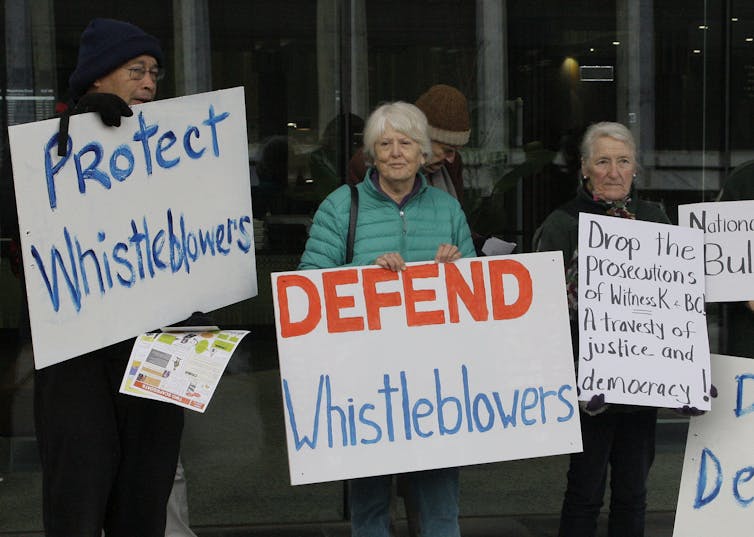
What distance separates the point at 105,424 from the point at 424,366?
3.17 ft

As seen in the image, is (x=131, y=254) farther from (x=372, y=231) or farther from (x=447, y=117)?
(x=447, y=117)

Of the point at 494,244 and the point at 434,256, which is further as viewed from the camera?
the point at 494,244

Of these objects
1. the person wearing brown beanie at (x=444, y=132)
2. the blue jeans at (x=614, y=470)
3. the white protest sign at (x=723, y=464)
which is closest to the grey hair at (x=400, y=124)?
the person wearing brown beanie at (x=444, y=132)

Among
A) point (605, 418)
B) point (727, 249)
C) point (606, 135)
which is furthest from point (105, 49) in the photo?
point (727, 249)

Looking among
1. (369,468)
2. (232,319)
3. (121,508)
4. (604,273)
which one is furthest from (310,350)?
(232,319)

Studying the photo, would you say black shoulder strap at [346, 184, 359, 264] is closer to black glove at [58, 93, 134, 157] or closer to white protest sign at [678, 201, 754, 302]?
black glove at [58, 93, 134, 157]

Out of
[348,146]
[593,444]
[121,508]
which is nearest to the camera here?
[121,508]

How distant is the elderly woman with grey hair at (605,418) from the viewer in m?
4.39

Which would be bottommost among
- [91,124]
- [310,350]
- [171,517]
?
[171,517]

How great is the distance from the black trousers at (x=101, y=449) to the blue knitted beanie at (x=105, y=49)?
2.50 feet

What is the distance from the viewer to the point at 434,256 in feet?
13.6

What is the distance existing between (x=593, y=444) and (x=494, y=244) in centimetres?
80

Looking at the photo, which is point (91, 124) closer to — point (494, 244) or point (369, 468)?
point (369, 468)

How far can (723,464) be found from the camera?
4.44m
